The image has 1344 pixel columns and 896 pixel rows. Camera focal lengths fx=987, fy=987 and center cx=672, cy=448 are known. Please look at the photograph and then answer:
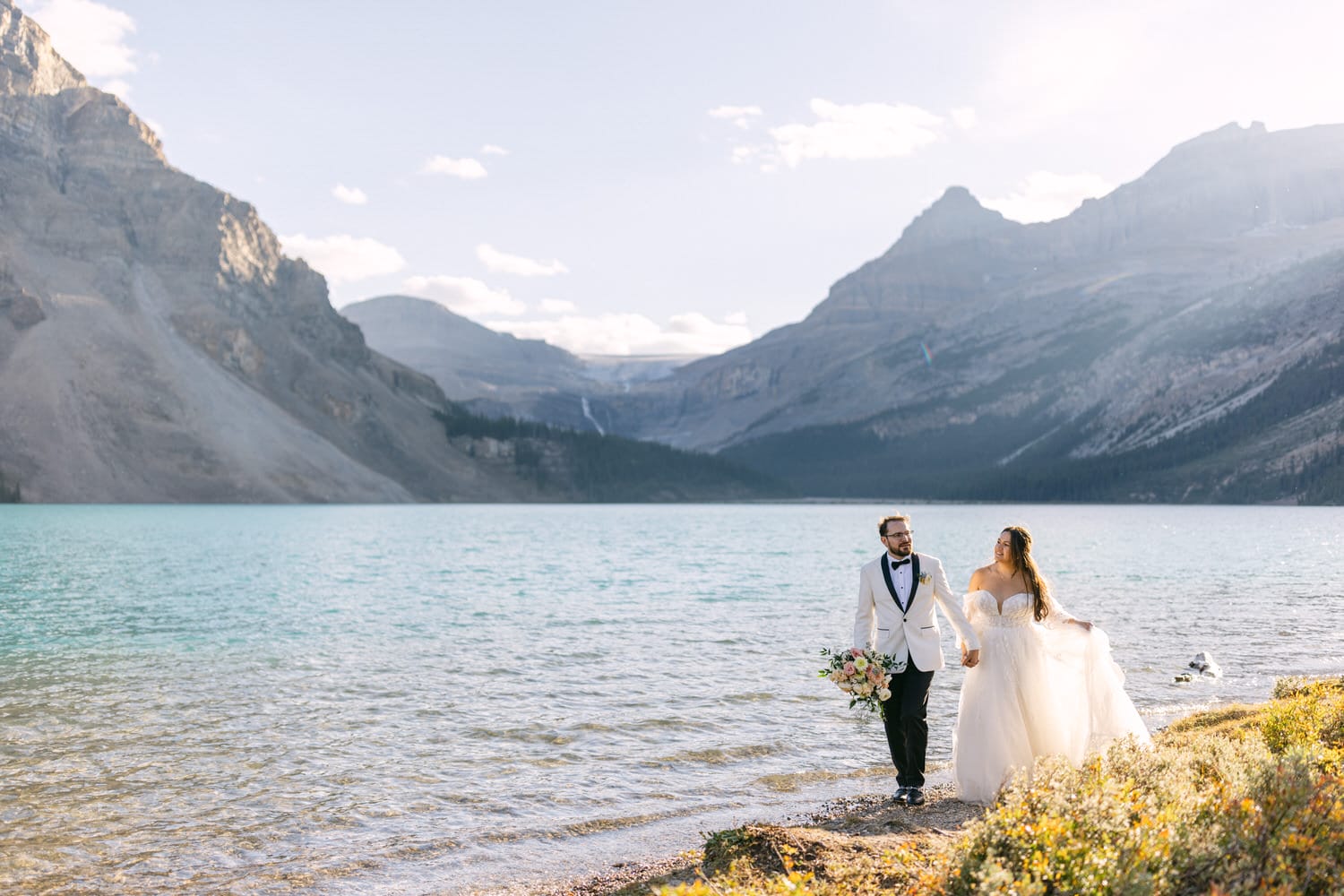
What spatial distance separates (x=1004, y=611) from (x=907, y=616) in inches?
48.2

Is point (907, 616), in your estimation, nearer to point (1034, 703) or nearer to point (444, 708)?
point (1034, 703)

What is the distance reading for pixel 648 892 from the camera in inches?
417

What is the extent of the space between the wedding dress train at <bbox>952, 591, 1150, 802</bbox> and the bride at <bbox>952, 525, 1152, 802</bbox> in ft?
0.04

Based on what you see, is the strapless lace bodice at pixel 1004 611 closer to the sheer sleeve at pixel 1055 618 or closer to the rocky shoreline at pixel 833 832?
the sheer sleeve at pixel 1055 618

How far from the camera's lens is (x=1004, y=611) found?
12.7 m

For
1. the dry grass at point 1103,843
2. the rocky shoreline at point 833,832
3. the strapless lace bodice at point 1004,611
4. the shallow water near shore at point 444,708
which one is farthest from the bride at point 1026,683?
the shallow water near shore at point 444,708

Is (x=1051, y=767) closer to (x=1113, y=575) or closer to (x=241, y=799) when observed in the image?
(x=241, y=799)

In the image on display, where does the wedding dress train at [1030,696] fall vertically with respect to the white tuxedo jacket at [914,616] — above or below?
below

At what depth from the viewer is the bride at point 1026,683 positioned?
41.5 feet

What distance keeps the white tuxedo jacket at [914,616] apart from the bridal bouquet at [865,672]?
10.8 inches

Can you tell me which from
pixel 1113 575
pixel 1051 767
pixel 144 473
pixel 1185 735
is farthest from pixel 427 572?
pixel 144 473

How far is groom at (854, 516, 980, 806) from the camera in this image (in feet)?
41.8

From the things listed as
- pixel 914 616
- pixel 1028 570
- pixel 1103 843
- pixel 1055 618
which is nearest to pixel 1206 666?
pixel 1055 618

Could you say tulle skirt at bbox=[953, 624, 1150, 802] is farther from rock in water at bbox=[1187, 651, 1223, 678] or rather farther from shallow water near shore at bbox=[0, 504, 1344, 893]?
rock in water at bbox=[1187, 651, 1223, 678]
